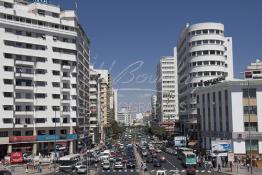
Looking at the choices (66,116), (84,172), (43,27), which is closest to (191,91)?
(66,116)

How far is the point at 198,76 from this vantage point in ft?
418

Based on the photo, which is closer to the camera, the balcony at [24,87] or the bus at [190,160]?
the bus at [190,160]

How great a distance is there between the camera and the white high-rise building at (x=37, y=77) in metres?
97.8

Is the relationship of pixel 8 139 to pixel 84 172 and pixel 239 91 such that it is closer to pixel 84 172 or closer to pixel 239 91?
pixel 84 172

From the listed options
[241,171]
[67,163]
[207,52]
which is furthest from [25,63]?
[241,171]

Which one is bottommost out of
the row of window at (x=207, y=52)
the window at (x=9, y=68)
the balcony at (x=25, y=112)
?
the balcony at (x=25, y=112)

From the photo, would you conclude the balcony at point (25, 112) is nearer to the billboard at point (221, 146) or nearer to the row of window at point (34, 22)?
the row of window at point (34, 22)

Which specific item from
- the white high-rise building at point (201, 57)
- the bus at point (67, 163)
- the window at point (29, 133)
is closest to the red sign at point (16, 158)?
the bus at point (67, 163)

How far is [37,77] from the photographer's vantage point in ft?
339

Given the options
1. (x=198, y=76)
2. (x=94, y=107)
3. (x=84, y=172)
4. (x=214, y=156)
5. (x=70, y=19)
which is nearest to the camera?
(x=84, y=172)

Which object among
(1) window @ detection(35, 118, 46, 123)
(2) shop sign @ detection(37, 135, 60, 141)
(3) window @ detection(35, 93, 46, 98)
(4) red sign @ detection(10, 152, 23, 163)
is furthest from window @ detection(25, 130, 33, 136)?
(4) red sign @ detection(10, 152, 23, 163)

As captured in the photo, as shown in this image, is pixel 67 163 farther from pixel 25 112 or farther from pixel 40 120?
pixel 40 120

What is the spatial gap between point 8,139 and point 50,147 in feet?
44.5

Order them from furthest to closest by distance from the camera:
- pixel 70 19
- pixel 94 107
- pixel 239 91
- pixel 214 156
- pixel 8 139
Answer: pixel 94 107 < pixel 70 19 < pixel 8 139 < pixel 239 91 < pixel 214 156
